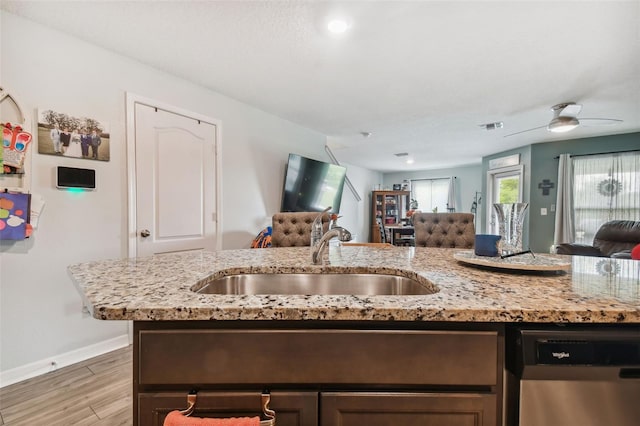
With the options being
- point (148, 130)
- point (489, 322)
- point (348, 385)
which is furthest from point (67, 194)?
point (489, 322)

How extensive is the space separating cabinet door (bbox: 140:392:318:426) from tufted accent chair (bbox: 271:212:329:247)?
5.65ft

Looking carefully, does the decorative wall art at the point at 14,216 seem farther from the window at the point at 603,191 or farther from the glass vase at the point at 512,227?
the window at the point at 603,191

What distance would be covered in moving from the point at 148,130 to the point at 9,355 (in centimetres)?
181

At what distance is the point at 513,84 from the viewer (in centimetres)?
272

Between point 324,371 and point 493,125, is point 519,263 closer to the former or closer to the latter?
point 324,371

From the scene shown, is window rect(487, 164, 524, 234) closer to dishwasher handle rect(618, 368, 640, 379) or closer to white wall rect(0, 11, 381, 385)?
dishwasher handle rect(618, 368, 640, 379)

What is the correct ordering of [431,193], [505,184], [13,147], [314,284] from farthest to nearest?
[431,193] → [505,184] → [13,147] → [314,284]

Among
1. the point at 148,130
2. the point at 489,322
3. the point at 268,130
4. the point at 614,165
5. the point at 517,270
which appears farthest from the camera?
the point at 614,165

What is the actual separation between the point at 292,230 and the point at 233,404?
1.81m

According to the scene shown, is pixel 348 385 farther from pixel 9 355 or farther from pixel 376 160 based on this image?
pixel 376 160

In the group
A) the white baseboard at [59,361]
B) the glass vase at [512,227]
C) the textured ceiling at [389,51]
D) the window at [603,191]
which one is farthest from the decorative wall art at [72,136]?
the window at [603,191]

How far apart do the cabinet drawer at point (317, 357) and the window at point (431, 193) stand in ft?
27.3

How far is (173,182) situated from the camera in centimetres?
266

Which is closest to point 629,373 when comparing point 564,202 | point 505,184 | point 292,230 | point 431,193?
point 292,230
